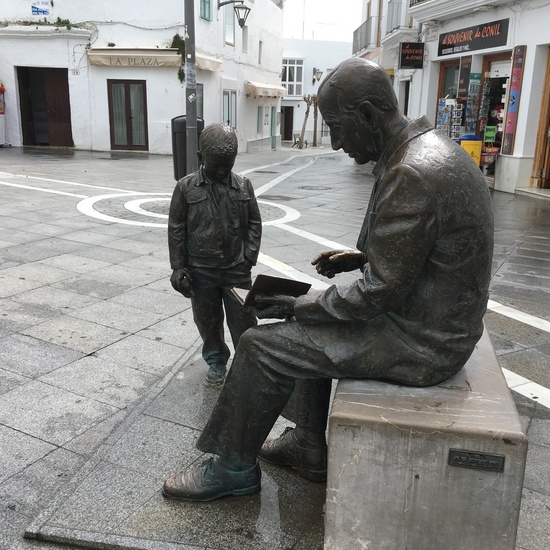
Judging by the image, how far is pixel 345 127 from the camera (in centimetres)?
224

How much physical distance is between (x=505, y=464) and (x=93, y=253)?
5.71 metres

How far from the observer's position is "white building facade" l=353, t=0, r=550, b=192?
1292 cm

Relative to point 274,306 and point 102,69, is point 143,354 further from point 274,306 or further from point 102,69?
point 102,69

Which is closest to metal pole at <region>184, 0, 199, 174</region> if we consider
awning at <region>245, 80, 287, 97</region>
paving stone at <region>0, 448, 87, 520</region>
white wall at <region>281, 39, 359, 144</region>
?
paving stone at <region>0, 448, 87, 520</region>

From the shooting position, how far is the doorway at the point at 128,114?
20.5 m

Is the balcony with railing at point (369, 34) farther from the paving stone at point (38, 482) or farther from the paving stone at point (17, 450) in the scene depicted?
the paving stone at point (38, 482)

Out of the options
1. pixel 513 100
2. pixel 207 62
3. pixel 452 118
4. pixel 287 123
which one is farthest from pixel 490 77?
pixel 287 123

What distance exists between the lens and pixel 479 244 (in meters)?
2.14

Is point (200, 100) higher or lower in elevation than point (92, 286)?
higher

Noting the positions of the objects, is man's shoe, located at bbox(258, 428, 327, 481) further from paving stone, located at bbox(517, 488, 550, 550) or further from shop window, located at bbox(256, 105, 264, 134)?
shop window, located at bbox(256, 105, 264, 134)

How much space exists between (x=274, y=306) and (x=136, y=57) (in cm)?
1917

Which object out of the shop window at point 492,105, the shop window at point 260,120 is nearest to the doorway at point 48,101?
the shop window at point 260,120

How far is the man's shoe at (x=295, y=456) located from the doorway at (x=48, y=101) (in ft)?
66.6

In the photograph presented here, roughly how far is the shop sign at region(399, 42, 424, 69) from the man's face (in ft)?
53.8
